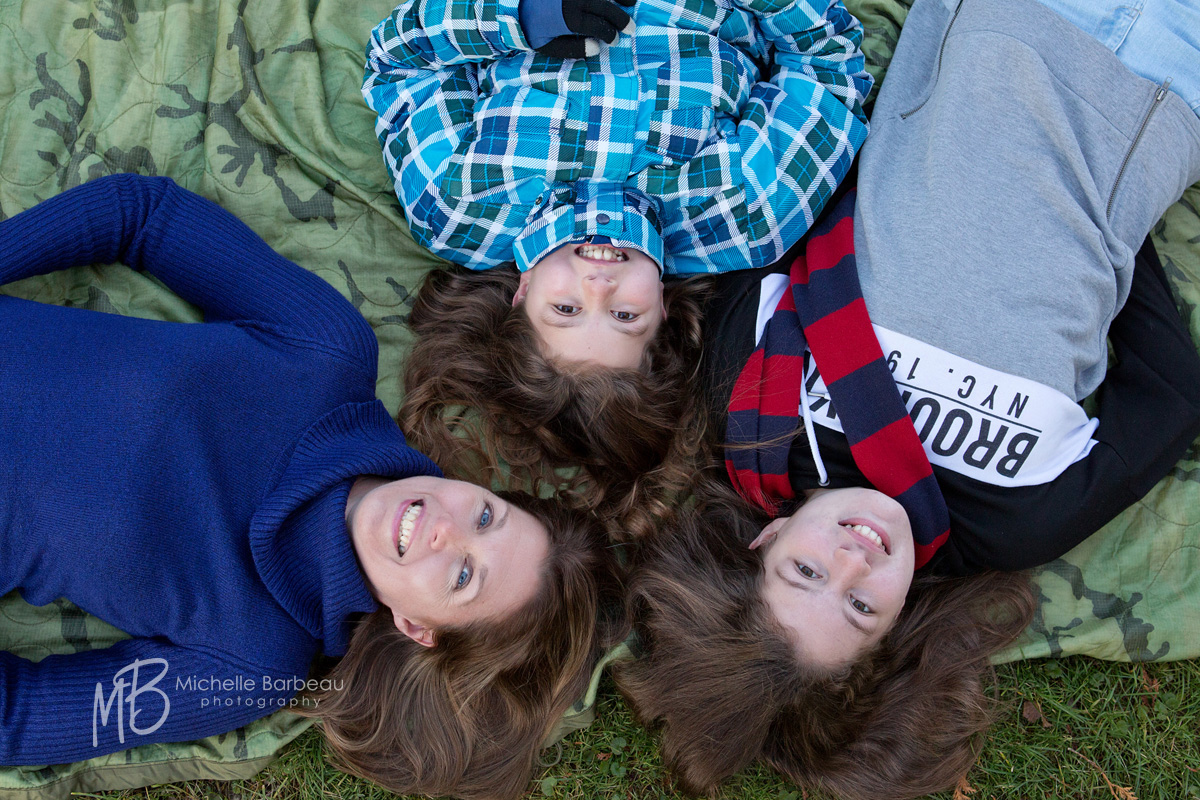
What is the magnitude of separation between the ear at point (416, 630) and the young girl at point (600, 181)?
61 cm

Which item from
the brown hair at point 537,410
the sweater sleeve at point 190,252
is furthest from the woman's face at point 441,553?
the sweater sleeve at point 190,252

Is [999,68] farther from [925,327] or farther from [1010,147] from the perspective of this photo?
[925,327]

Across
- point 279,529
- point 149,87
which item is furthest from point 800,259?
point 149,87

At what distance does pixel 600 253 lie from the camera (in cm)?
250

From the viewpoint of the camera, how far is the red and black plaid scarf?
230cm

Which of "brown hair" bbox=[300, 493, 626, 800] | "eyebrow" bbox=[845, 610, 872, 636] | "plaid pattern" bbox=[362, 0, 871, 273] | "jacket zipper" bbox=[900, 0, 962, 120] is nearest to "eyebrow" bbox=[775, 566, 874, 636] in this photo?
"eyebrow" bbox=[845, 610, 872, 636]

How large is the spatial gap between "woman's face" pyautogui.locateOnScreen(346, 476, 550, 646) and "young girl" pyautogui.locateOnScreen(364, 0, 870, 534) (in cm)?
45

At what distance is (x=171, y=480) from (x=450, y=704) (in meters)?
0.98

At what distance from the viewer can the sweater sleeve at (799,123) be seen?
2555 millimetres

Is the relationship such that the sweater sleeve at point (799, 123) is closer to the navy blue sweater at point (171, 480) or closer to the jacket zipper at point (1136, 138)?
the jacket zipper at point (1136, 138)

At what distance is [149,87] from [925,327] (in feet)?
8.43

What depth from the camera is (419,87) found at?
2.63 meters

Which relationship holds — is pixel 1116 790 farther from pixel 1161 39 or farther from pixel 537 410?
pixel 1161 39

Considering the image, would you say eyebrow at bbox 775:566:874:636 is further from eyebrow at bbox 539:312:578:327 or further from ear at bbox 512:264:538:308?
ear at bbox 512:264:538:308
